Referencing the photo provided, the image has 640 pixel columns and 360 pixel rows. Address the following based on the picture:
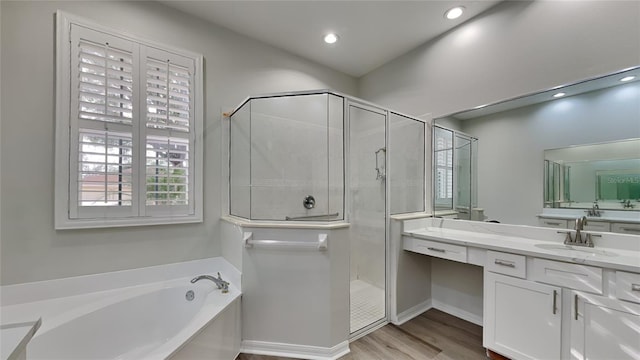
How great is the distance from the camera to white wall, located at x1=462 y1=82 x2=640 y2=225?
5.52 feet

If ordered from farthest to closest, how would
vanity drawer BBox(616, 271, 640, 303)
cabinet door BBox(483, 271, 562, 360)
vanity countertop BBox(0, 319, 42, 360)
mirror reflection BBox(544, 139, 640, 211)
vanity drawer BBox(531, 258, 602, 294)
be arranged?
mirror reflection BBox(544, 139, 640, 211), cabinet door BBox(483, 271, 562, 360), vanity drawer BBox(531, 258, 602, 294), vanity drawer BBox(616, 271, 640, 303), vanity countertop BBox(0, 319, 42, 360)

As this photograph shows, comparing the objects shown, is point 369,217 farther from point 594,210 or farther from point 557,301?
point 594,210

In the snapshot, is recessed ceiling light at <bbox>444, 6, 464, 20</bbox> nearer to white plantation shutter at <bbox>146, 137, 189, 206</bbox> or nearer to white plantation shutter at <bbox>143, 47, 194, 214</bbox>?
white plantation shutter at <bbox>143, 47, 194, 214</bbox>

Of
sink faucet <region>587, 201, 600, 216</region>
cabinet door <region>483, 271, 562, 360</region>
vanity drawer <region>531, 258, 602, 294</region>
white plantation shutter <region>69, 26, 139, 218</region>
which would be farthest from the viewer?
white plantation shutter <region>69, 26, 139, 218</region>

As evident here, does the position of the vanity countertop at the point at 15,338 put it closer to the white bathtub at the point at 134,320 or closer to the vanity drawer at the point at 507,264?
the white bathtub at the point at 134,320

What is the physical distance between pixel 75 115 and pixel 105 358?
1727 millimetres

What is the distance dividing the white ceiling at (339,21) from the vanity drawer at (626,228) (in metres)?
1.97

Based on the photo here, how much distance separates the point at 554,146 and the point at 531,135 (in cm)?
18

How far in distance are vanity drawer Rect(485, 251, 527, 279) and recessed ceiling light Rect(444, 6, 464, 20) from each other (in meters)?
2.10

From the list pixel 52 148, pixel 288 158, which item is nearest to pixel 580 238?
pixel 288 158

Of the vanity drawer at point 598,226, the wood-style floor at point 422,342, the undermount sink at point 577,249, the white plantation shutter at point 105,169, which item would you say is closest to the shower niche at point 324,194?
the wood-style floor at point 422,342

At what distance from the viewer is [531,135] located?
81.6 inches

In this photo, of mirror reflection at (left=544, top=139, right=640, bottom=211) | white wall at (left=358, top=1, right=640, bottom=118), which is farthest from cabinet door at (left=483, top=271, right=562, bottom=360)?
white wall at (left=358, top=1, right=640, bottom=118)

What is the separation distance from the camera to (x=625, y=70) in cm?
162
